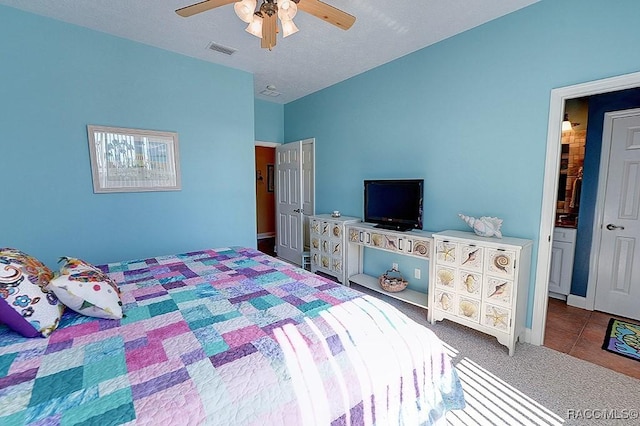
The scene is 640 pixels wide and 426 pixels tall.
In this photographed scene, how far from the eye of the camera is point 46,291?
1.25m

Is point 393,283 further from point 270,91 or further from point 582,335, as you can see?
point 270,91

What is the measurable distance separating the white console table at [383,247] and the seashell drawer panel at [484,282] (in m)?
0.23

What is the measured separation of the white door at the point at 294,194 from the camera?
4.49 metres

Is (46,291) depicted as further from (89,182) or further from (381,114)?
(381,114)

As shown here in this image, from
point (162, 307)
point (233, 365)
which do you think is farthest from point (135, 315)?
point (233, 365)

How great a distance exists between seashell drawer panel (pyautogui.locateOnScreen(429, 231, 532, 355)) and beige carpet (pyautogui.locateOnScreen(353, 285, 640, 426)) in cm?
18

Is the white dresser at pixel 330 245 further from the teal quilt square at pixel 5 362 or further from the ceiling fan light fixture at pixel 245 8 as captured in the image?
the teal quilt square at pixel 5 362

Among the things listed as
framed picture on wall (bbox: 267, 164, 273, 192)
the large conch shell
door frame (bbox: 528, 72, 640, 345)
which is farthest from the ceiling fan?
framed picture on wall (bbox: 267, 164, 273, 192)

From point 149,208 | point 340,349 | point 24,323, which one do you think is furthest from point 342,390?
point 149,208

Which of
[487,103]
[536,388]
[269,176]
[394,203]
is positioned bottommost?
[536,388]

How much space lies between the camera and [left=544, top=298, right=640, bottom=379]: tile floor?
6.60 feet

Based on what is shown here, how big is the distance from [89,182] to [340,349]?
9.60 ft

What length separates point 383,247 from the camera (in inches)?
A: 119

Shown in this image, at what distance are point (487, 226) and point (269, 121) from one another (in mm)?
3763
